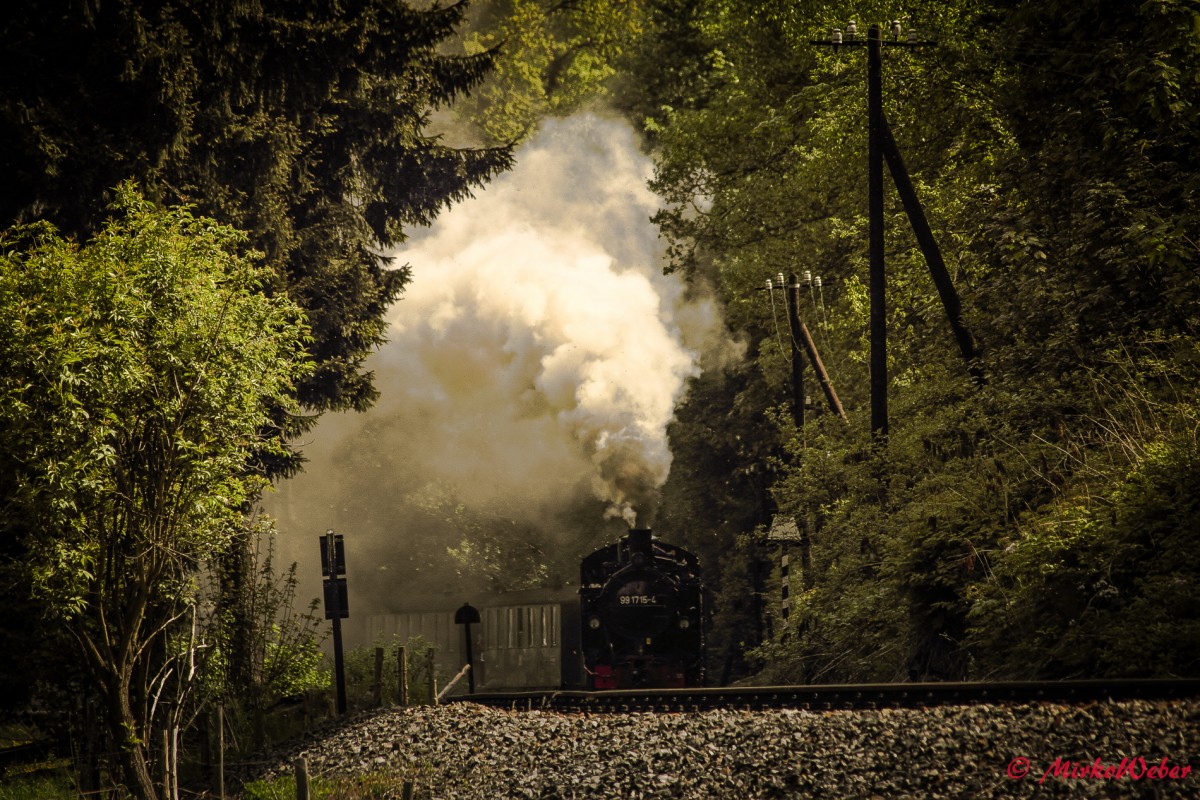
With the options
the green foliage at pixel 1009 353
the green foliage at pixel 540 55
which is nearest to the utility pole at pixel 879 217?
the green foliage at pixel 1009 353

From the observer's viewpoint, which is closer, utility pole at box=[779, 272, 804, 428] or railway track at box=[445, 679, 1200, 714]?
railway track at box=[445, 679, 1200, 714]

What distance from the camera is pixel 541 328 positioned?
39.8 m

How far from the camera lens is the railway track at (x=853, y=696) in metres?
9.91

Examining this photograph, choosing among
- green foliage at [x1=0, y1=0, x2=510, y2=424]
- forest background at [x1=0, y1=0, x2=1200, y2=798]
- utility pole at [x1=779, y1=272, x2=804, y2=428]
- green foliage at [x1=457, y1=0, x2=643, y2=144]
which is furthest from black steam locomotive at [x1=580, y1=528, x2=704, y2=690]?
green foliage at [x1=457, y1=0, x2=643, y2=144]

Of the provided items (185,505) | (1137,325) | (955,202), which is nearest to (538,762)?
(185,505)

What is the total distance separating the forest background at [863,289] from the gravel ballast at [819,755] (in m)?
2.08

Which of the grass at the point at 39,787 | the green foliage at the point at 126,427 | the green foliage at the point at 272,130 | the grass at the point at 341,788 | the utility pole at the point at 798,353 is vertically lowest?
the grass at the point at 39,787

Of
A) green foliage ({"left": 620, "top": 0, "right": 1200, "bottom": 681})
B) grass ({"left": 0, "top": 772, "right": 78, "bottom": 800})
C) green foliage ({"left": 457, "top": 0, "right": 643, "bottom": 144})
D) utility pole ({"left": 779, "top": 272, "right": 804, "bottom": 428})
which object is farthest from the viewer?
green foliage ({"left": 457, "top": 0, "right": 643, "bottom": 144})

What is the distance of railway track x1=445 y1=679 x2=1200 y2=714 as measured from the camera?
390 inches

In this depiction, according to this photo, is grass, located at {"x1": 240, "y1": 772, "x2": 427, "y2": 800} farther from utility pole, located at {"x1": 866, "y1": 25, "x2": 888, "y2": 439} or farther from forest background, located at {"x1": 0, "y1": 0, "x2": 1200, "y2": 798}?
utility pole, located at {"x1": 866, "y1": 25, "x2": 888, "y2": 439}

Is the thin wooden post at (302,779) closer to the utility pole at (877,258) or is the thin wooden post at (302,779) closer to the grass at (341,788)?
the grass at (341,788)

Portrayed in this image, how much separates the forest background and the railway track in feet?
2.91

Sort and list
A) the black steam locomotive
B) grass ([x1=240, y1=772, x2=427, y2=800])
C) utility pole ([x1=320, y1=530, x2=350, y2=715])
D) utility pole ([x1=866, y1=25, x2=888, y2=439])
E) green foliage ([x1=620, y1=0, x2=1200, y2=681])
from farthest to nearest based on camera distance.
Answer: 1. the black steam locomotive
2. utility pole ([x1=866, y1=25, x2=888, y2=439])
3. utility pole ([x1=320, y1=530, x2=350, y2=715])
4. green foliage ([x1=620, y1=0, x2=1200, y2=681])
5. grass ([x1=240, y1=772, x2=427, y2=800])

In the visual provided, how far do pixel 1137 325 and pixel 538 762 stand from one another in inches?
354
